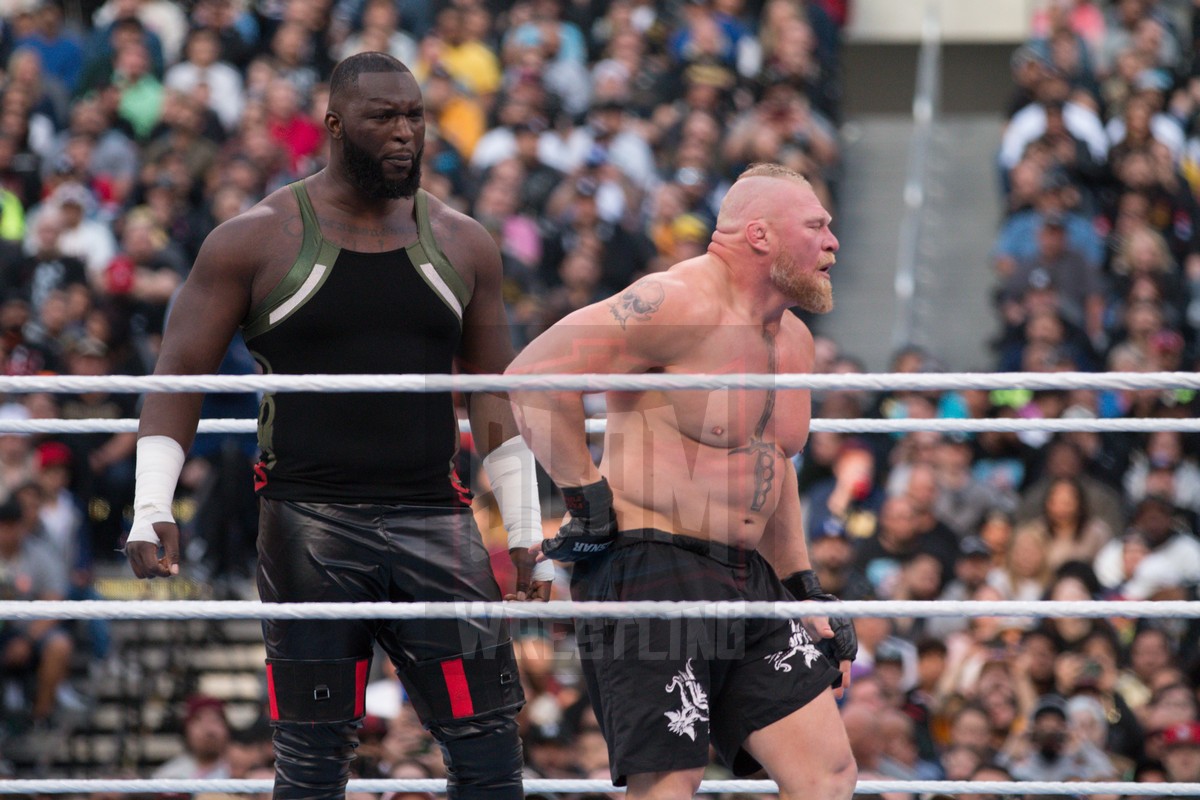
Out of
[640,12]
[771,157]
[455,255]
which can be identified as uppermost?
[640,12]

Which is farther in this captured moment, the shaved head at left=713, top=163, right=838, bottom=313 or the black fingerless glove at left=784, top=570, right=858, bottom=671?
the black fingerless glove at left=784, top=570, right=858, bottom=671

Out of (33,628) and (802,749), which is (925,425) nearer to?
(802,749)

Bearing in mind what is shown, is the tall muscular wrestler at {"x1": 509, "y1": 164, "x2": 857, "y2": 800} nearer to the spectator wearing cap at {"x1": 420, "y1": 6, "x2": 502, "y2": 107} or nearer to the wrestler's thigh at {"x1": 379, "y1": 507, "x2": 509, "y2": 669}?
the wrestler's thigh at {"x1": 379, "y1": 507, "x2": 509, "y2": 669}

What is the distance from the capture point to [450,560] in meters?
3.31

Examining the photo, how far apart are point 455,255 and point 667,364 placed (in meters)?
0.47

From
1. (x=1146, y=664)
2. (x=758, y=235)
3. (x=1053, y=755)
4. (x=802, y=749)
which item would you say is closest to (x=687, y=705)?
(x=802, y=749)

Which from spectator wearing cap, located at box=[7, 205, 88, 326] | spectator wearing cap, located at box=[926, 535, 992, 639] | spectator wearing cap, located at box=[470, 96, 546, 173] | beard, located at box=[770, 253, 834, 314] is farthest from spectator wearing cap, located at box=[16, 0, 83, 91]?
beard, located at box=[770, 253, 834, 314]

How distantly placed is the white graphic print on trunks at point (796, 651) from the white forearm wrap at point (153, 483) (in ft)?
3.94

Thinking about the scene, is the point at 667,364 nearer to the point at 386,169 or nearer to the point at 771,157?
the point at 386,169

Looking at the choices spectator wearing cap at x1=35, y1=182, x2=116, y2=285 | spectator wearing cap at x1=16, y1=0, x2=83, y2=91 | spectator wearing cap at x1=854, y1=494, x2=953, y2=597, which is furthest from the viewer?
spectator wearing cap at x1=16, y1=0, x2=83, y2=91

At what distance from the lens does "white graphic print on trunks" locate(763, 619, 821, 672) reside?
337 cm

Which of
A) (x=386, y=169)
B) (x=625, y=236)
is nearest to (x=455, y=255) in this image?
(x=386, y=169)

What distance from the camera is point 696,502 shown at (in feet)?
11.0

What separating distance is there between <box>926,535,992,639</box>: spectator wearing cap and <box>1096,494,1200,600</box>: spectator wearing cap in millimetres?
511
